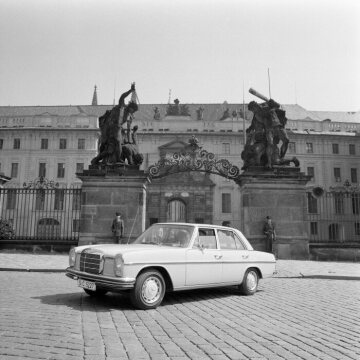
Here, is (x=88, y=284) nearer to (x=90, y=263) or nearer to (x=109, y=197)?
(x=90, y=263)

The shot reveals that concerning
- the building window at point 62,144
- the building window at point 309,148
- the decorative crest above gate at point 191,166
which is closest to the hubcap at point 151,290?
the decorative crest above gate at point 191,166

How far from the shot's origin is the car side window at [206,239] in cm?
697

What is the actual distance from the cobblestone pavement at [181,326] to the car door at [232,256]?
1.47 feet

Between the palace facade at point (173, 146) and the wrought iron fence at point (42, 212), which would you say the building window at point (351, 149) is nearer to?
the palace facade at point (173, 146)

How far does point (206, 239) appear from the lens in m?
7.14

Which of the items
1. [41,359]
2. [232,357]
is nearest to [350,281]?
[232,357]

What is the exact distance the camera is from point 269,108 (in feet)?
50.7

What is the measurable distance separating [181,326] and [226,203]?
43.1 m

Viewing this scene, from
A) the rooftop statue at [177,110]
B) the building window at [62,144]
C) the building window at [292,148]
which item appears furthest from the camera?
the rooftop statue at [177,110]

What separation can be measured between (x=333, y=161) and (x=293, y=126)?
24.3 ft

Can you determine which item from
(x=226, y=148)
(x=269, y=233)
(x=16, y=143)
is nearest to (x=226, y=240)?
(x=269, y=233)

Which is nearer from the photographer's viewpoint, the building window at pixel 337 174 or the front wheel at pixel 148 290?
the front wheel at pixel 148 290

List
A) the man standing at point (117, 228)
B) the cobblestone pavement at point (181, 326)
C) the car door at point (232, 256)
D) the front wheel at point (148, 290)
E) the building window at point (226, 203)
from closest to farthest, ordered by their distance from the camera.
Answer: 1. the cobblestone pavement at point (181, 326)
2. the front wheel at point (148, 290)
3. the car door at point (232, 256)
4. the man standing at point (117, 228)
5. the building window at point (226, 203)

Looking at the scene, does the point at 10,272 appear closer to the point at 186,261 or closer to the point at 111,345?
Result: the point at 186,261
